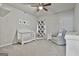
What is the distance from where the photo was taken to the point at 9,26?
1675mm

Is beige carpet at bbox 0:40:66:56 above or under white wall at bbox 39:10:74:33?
under

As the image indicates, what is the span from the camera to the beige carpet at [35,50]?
163cm

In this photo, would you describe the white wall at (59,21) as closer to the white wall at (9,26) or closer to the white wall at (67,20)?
the white wall at (67,20)

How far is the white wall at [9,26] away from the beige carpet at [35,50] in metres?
0.10

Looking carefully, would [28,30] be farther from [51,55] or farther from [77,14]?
[77,14]

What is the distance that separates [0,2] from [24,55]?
840 mm

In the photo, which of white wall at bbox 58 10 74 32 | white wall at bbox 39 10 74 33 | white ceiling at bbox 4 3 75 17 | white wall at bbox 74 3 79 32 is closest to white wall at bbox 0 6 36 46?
white ceiling at bbox 4 3 75 17

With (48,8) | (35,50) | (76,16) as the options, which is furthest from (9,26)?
(76,16)

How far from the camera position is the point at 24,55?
164 centimetres

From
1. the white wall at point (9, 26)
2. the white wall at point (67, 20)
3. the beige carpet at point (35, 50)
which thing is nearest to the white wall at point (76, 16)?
the white wall at point (67, 20)

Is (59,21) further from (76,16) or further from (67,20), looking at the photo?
(76,16)

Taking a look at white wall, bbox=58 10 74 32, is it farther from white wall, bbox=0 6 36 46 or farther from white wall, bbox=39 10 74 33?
white wall, bbox=0 6 36 46

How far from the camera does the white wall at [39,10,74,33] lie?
5.41 feet

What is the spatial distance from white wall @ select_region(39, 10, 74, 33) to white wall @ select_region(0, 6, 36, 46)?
0.37 meters
